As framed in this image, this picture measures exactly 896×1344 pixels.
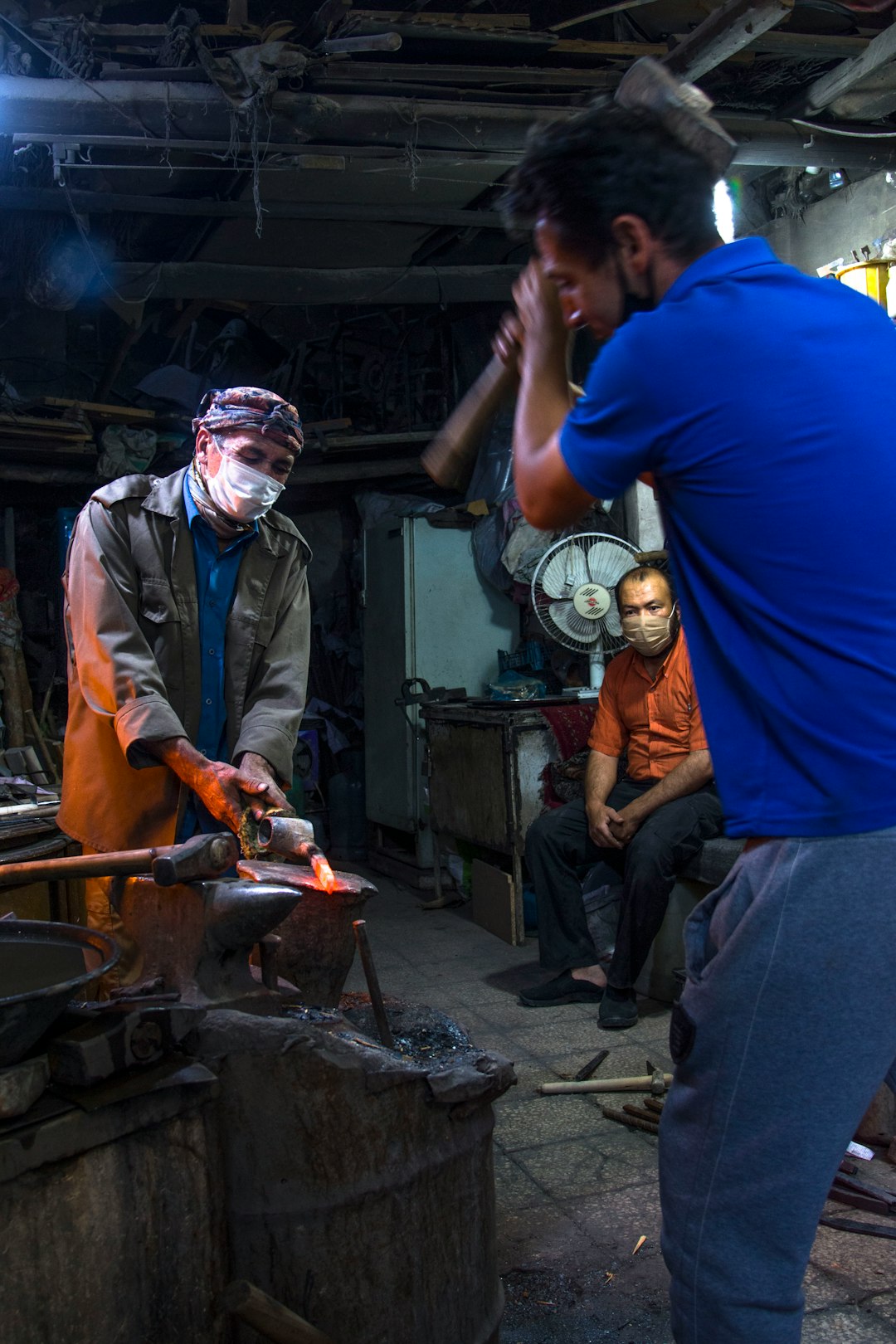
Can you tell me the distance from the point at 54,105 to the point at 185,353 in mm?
3939

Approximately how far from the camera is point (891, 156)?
209 inches

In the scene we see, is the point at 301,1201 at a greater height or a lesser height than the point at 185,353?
lesser

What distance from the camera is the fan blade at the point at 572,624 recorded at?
6004 millimetres

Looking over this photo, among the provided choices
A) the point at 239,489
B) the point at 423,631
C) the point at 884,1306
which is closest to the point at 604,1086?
the point at 884,1306

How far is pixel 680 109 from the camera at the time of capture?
4.63 ft

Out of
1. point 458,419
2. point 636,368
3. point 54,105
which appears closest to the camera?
point 636,368

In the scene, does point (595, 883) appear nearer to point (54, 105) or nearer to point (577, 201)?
point (577, 201)

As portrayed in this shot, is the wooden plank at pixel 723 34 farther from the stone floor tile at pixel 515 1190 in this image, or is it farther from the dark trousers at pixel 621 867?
the stone floor tile at pixel 515 1190

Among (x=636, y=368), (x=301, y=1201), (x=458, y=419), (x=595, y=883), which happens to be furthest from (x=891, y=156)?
(x=301, y=1201)

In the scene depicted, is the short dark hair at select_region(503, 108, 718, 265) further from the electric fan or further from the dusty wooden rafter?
the dusty wooden rafter

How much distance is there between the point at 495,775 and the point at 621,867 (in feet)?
3.68

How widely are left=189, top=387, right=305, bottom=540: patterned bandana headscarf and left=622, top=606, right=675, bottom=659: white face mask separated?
85.9 inches

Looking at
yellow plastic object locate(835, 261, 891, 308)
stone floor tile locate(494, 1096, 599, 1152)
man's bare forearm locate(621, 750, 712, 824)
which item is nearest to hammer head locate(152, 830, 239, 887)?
stone floor tile locate(494, 1096, 599, 1152)

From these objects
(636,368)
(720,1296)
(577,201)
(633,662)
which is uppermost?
(577,201)
